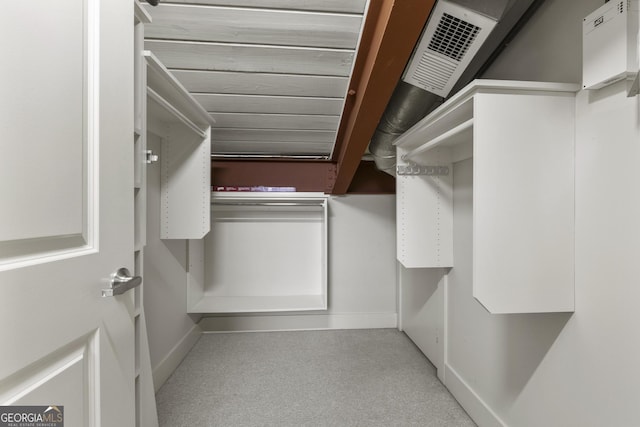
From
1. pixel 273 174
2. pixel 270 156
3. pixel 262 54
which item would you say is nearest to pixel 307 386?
pixel 273 174

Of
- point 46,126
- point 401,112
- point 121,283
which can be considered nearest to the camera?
point 46,126

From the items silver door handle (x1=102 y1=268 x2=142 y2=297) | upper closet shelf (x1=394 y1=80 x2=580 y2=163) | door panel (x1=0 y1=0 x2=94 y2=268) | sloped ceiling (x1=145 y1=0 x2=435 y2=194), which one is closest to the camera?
door panel (x1=0 y1=0 x2=94 y2=268)

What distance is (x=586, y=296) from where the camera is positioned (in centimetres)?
94

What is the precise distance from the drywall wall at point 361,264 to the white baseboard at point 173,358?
0.96 metres

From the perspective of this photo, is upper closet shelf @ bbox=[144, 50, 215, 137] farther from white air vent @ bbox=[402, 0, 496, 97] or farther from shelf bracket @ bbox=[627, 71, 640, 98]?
shelf bracket @ bbox=[627, 71, 640, 98]

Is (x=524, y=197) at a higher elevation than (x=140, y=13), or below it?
below

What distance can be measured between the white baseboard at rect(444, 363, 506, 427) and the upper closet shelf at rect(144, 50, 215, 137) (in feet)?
7.35

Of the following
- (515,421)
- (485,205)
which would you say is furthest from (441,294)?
(485,205)

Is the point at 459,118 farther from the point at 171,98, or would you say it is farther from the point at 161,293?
the point at 161,293

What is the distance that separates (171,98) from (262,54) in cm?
56

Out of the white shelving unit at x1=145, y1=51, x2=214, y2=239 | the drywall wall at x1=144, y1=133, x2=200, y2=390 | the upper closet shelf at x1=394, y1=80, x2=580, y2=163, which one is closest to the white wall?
the upper closet shelf at x1=394, y1=80, x2=580, y2=163

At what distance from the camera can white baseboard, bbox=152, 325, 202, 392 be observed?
1.73 m

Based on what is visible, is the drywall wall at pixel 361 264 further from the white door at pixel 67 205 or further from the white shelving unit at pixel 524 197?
the white door at pixel 67 205

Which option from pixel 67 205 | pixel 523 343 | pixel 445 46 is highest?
pixel 445 46
